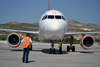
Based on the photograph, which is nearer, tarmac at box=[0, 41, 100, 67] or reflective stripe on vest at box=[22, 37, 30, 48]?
tarmac at box=[0, 41, 100, 67]

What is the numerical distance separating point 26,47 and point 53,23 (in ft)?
13.8

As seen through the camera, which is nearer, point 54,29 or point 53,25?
point 54,29

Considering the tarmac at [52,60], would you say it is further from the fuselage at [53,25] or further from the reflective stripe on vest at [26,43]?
the fuselage at [53,25]

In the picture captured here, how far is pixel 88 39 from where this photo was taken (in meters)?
18.3

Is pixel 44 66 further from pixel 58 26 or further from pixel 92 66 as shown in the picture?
pixel 58 26

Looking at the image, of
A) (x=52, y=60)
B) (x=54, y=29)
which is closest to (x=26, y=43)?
(x=52, y=60)

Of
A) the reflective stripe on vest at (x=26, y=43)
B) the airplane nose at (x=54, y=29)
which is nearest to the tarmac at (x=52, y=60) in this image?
the reflective stripe on vest at (x=26, y=43)

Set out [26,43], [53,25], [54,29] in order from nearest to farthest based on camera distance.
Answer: [26,43], [54,29], [53,25]

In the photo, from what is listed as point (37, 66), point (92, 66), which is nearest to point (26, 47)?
point (37, 66)

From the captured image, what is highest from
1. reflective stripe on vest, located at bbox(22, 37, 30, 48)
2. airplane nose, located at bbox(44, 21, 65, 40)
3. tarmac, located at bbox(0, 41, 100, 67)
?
airplane nose, located at bbox(44, 21, 65, 40)

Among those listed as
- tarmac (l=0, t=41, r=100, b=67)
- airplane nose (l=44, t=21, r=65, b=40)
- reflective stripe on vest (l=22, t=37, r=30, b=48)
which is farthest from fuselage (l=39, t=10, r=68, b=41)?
reflective stripe on vest (l=22, t=37, r=30, b=48)

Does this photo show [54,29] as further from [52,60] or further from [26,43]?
[26,43]

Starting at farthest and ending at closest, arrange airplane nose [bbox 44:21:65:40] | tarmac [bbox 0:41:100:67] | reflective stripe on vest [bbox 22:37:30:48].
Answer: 1. airplane nose [bbox 44:21:65:40]
2. reflective stripe on vest [bbox 22:37:30:48]
3. tarmac [bbox 0:41:100:67]

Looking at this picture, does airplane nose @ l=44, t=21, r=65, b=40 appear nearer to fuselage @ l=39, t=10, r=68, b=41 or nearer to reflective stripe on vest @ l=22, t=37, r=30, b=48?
fuselage @ l=39, t=10, r=68, b=41
